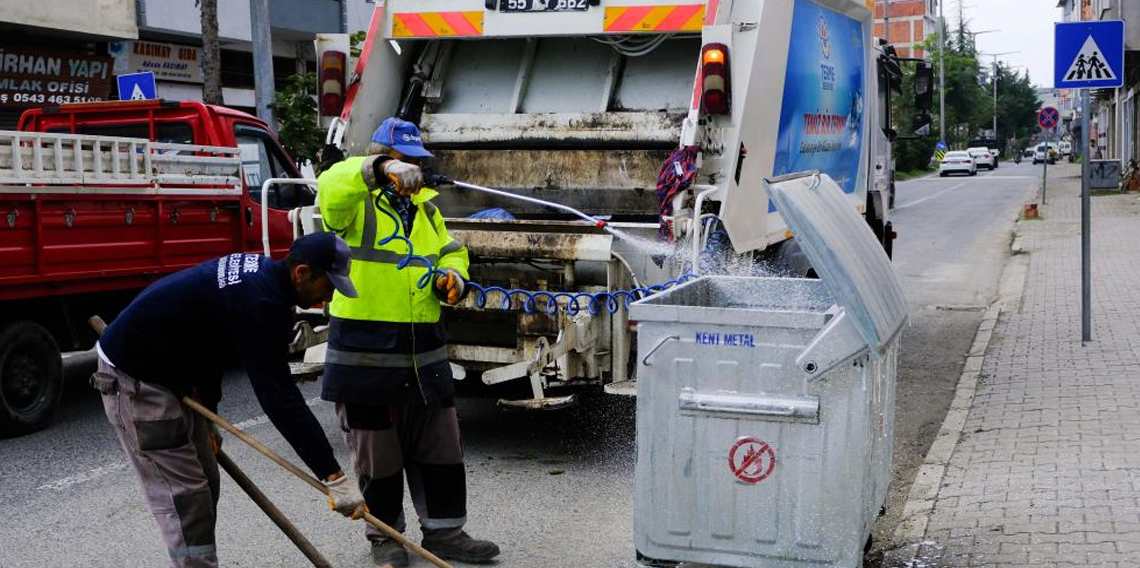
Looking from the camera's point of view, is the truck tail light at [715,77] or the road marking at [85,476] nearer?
the road marking at [85,476]

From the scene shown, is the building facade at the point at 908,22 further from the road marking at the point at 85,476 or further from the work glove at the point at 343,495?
the work glove at the point at 343,495

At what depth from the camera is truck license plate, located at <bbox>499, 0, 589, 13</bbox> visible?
711 centimetres

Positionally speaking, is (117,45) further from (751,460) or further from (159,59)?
(751,460)

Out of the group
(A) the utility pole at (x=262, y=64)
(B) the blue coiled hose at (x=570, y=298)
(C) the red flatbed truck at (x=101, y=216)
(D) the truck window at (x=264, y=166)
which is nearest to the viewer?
(B) the blue coiled hose at (x=570, y=298)

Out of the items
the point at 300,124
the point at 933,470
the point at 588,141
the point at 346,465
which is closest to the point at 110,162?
the point at 346,465

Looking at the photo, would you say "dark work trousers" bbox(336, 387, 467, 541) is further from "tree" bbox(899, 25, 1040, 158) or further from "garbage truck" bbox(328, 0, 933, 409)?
"tree" bbox(899, 25, 1040, 158)

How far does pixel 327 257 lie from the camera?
3.84m

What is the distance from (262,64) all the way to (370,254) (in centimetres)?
1208

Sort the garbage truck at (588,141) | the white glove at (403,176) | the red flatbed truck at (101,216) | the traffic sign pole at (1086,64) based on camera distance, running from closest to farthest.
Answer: the white glove at (403,176) < the garbage truck at (588,141) < the red flatbed truck at (101,216) < the traffic sign pole at (1086,64)

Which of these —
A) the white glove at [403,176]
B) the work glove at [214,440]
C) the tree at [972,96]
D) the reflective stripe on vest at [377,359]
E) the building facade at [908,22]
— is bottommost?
the work glove at [214,440]

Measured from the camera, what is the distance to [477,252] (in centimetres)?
651

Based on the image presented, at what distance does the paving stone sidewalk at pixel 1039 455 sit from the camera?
15.9 feet

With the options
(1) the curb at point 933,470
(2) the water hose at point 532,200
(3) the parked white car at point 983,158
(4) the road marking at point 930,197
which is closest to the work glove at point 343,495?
(1) the curb at point 933,470

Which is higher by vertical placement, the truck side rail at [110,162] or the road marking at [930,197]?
the truck side rail at [110,162]
